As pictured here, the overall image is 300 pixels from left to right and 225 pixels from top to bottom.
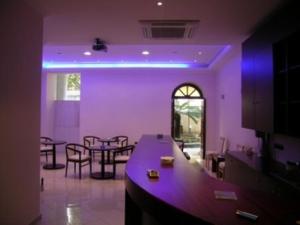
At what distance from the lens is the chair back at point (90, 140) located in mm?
9023

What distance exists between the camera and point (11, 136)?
3256mm

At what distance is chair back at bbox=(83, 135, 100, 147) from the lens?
902cm

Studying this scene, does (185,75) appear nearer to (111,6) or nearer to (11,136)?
(111,6)

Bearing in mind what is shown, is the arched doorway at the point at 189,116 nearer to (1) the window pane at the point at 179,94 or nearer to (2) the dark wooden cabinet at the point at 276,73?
(1) the window pane at the point at 179,94

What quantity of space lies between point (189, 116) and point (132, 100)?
2.04m

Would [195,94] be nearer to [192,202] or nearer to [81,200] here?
→ [81,200]

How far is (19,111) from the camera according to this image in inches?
134

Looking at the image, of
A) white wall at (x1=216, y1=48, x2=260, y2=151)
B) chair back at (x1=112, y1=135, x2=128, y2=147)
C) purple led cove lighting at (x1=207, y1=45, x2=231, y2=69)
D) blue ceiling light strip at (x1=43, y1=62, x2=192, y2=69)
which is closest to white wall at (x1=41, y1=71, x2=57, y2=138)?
blue ceiling light strip at (x1=43, y1=62, x2=192, y2=69)

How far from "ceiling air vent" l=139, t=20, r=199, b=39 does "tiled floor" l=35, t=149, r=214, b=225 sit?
112 inches

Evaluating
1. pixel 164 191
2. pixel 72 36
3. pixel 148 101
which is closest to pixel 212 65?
pixel 148 101

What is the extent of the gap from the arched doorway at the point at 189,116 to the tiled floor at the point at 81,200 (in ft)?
11.4

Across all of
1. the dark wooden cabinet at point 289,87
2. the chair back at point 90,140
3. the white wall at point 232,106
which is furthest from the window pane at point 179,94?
the dark wooden cabinet at point 289,87

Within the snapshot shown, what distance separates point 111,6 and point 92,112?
20.6 feet

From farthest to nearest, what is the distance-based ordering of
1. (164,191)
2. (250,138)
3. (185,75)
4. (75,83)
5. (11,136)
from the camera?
(75,83)
(185,75)
(250,138)
(11,136)
(164,191)
